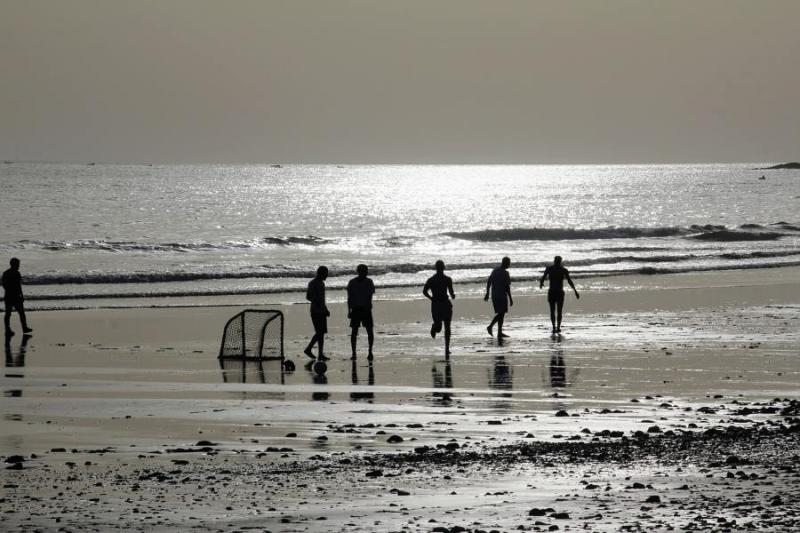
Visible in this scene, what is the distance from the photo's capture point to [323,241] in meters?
69.6

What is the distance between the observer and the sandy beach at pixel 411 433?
881 cm

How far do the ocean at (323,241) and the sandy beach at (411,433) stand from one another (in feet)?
43.0

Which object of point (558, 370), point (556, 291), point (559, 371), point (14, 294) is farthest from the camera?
point (556, 291)

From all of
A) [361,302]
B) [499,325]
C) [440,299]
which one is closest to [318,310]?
[361,302]

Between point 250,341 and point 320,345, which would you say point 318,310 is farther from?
point 250,341

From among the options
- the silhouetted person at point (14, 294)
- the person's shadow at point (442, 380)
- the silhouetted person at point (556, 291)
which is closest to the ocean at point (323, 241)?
the silhouetted person at point (14, 294)

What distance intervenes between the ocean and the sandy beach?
43.0 ft

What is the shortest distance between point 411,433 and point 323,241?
57.7m

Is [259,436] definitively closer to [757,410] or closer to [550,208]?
[757,410]

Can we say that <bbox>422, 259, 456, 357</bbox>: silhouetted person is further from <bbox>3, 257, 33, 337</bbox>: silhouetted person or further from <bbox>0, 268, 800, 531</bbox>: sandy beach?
<bbox>3, 257, 33, 337</bbox>: silhouetted person

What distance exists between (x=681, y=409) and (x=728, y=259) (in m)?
38.4

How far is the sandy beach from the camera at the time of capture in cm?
881

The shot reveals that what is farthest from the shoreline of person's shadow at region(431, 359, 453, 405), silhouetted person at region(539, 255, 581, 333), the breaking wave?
the breaking wave

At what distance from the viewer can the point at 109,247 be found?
59.2 m
